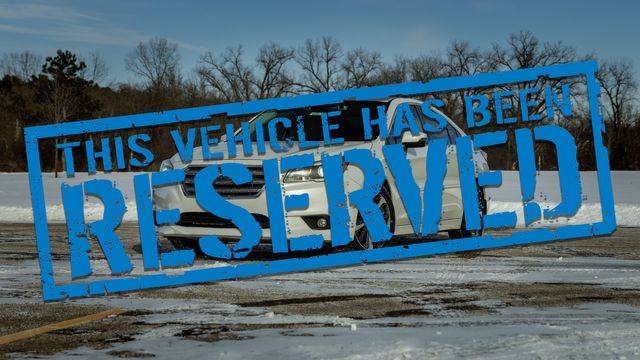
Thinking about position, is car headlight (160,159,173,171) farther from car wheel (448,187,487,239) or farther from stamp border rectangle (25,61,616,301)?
car wheel (448,187,487,239)

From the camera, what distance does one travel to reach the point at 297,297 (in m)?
5.89

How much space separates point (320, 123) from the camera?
28.4 ft

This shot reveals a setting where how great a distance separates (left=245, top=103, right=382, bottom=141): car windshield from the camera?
842cm

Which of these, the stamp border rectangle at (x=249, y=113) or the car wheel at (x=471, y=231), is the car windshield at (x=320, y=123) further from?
the car wheel at (x=471, y=231)

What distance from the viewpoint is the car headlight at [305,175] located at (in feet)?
24.8

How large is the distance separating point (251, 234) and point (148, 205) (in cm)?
185

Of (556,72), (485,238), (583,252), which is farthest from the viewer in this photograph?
(485,238)

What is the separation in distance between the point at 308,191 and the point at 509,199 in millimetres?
16986

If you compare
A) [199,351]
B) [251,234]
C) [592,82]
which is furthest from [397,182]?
[199,351]

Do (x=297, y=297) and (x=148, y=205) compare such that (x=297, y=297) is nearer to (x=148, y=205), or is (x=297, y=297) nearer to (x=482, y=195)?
(x=148, y=205)

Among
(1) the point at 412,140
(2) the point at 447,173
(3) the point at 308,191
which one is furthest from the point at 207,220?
(2) the point at 447,173

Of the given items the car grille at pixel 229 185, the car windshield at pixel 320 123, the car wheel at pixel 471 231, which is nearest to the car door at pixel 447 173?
the car windshield at pixel 320 123

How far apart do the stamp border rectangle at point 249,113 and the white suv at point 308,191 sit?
→ 0.88 ft

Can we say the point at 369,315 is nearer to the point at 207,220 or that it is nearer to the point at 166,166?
the point at 207,220
